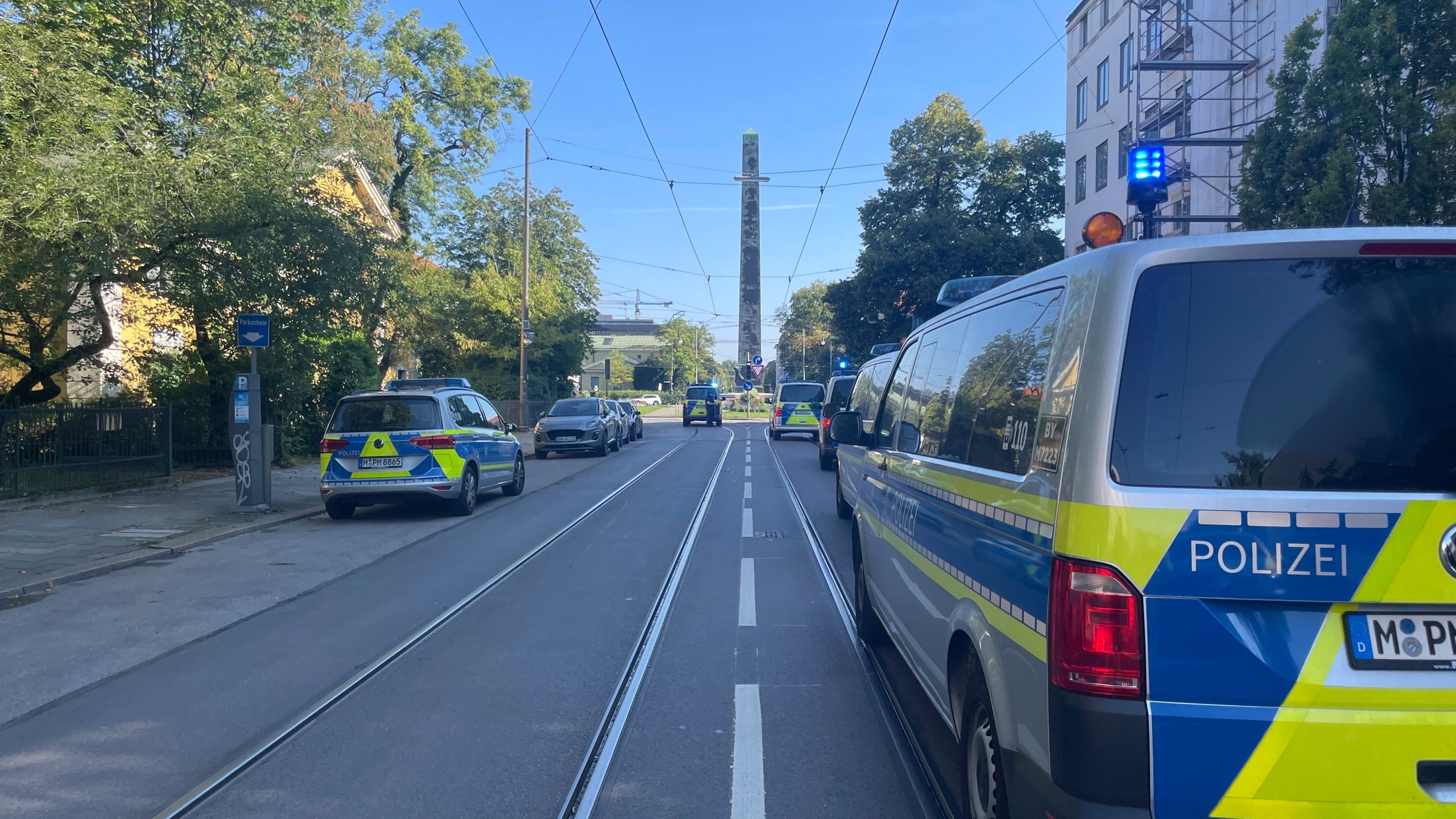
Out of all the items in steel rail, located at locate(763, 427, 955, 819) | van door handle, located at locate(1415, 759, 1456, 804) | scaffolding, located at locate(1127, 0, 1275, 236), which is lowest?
steel rail, located at locate(763, 427, 955, 819)

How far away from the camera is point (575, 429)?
25.4 meters

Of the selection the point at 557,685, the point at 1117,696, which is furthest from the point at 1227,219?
the point at 1117,696

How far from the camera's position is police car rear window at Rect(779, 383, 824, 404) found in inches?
1203

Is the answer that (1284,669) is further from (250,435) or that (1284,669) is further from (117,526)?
(250,435)

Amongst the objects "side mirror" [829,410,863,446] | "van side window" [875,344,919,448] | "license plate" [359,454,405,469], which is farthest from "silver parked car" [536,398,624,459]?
"van side window" [875,344,919,448]

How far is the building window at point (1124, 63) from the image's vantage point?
2866 cm

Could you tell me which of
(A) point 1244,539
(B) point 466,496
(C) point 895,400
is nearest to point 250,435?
(B) point 466,496

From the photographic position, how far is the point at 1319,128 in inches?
532

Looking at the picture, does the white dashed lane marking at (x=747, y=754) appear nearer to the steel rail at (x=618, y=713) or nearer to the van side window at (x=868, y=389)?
the steel rail at (x=618, y=713)

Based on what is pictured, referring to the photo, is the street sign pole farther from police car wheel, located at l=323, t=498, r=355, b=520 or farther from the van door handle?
the van door handle

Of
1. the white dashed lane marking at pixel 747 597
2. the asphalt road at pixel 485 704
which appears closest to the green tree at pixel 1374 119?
the asphalt road at pixel 485 704

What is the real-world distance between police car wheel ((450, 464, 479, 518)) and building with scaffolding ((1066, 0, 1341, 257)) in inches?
522

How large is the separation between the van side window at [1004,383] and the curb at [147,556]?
809 cm

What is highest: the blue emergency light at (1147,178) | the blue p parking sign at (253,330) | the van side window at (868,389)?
the blue emergency light at (1147,178)
